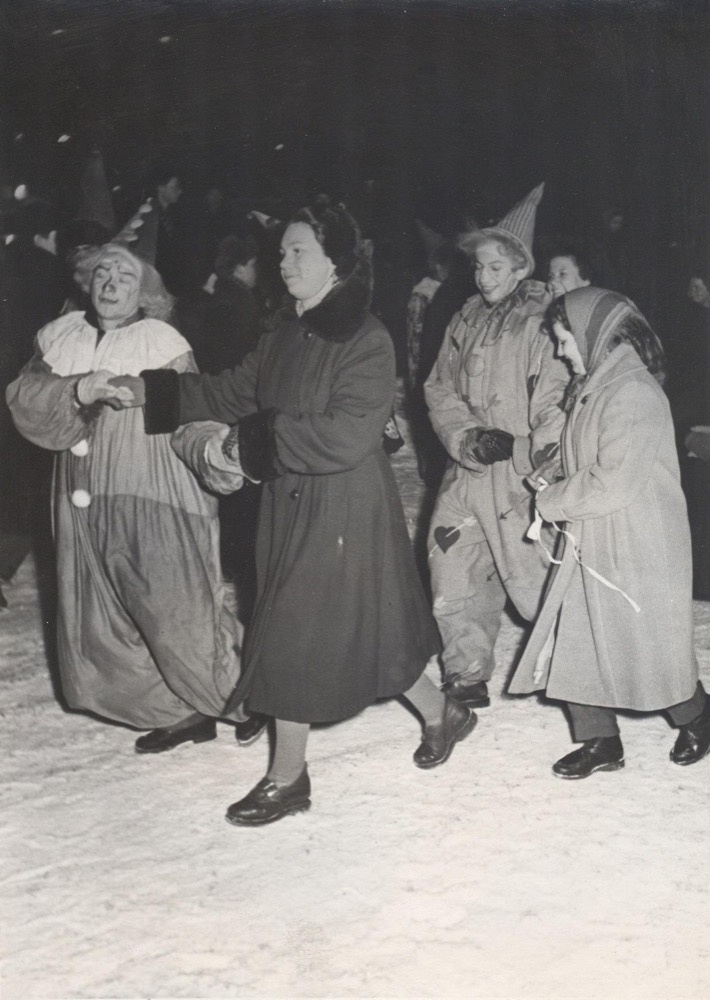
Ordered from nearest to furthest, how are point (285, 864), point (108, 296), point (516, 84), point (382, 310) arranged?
point (285, 864)
point (108, 296)
point (516, 84)
point (382, 310)

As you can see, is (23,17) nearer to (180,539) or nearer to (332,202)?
(332,202)

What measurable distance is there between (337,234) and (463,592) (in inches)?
63.1

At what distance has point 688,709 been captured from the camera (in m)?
3.74

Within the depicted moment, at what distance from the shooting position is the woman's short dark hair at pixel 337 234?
10.6ft

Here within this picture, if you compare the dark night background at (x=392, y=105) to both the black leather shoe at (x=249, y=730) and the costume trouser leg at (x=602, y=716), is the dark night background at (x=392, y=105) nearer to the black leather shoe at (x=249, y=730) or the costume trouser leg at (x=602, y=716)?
the costume trouser leg at (x=602, y=716)

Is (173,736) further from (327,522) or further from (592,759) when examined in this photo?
(592,759)

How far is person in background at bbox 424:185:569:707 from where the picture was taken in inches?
155

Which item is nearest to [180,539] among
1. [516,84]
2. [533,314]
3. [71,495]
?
[71,495]

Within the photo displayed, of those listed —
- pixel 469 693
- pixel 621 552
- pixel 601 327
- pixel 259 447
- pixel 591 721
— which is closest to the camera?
pixel 259 447

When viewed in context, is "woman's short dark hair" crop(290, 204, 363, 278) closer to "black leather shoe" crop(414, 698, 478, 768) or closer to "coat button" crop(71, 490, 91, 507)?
"coat button" crop(71, 490, 91, 507)

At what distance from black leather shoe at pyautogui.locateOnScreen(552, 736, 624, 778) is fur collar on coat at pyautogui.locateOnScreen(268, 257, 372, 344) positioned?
1.72 meters

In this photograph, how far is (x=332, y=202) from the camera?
333 cm

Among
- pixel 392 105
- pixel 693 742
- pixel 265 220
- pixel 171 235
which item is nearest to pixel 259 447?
pixel 265 220

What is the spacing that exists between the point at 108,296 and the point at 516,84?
2461 millimetres
